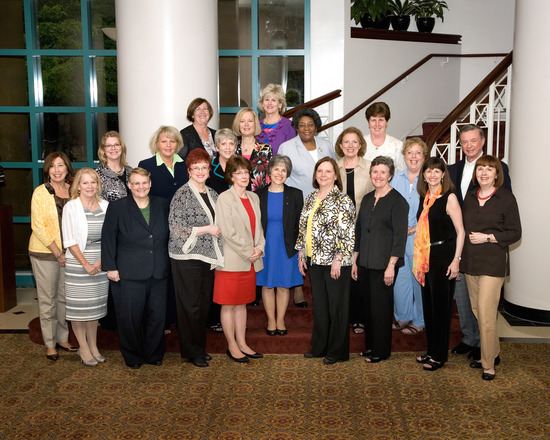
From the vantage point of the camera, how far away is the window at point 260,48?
7.99 m

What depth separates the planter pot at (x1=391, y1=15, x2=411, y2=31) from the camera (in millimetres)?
9391

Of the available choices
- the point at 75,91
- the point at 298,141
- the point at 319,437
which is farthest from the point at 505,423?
the point at 75,91

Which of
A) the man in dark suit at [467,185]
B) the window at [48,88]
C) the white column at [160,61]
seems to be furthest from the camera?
the window at [48,88]

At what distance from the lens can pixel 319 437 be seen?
146 inches

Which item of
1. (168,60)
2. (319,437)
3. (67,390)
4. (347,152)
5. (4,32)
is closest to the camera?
(319,437)

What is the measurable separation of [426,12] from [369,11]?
1308 millimetres

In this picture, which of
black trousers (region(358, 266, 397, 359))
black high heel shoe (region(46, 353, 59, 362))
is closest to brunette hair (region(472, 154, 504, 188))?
black trousers (region(358, 266, 397, 359))

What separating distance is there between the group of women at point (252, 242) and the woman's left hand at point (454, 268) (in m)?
0.01

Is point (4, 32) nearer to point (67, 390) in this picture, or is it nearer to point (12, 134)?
point (12, 134)

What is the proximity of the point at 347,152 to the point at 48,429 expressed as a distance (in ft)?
9.64

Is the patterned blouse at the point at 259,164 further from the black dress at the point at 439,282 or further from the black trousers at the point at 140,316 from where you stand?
the black dress at the point at 439,282

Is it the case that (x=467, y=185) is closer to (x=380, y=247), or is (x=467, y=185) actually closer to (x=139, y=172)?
(x=380, y=247)

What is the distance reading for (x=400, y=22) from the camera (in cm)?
940

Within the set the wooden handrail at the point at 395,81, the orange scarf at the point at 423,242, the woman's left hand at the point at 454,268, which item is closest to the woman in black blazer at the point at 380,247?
the orange scarf at the point at 423,242
